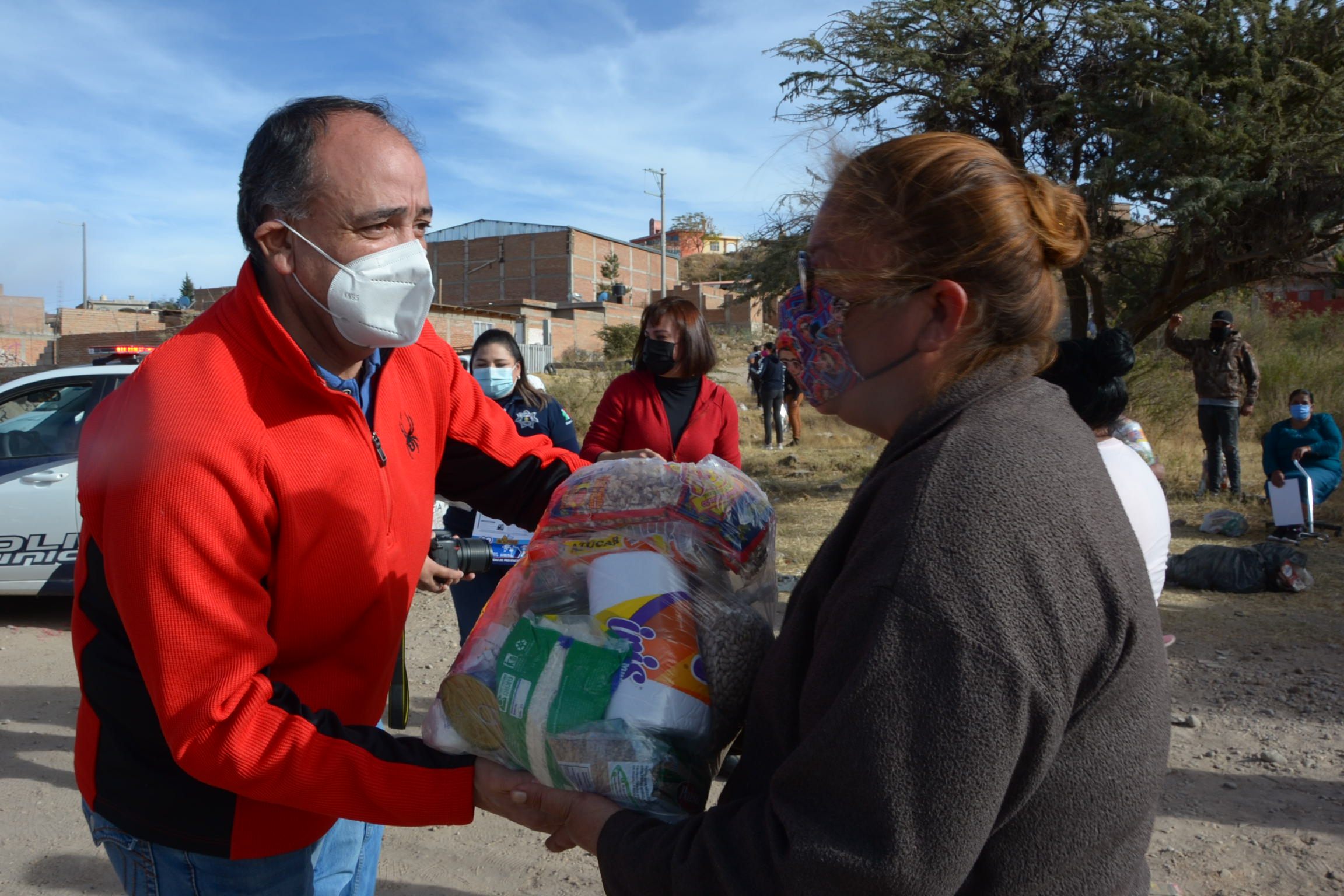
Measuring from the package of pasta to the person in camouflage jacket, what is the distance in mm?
10056

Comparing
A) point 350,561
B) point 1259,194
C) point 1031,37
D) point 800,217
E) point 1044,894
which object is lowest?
point 1044,894

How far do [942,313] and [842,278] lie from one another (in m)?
0.16

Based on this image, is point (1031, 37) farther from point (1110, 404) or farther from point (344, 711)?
point (344, 711)

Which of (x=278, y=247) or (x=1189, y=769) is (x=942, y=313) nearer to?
(x=278, y=247)

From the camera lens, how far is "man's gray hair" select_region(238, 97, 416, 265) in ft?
4.95

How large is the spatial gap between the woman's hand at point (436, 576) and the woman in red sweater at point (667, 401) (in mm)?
2208

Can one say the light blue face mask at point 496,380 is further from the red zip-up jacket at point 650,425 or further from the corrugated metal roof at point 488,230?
the corrugated metal roof at point 488,230

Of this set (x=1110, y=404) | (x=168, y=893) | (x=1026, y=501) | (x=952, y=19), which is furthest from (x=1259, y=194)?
(x=168, y=893)

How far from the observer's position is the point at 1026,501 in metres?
0.96

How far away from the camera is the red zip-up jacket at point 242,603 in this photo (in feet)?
4.26

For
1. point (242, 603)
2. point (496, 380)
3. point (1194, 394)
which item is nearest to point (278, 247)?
point (242, 603)

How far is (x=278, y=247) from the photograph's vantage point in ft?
5.12

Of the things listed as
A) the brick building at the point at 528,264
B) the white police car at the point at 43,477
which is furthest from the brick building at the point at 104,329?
the white police car at the point at 43,477

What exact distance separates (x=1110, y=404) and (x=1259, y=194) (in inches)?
241
